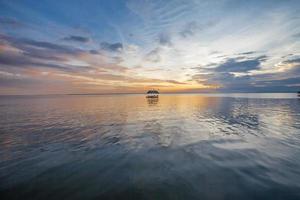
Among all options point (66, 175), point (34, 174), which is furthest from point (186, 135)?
point (34, 174)

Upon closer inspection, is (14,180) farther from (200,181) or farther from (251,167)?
(251,167)

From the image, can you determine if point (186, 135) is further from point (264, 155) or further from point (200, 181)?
point (200, 181)

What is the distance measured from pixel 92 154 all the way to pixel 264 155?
40.0 ft

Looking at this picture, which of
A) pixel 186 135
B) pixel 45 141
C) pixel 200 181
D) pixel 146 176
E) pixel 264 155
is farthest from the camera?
pixel 186 135

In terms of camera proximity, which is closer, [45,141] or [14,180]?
[14,180]

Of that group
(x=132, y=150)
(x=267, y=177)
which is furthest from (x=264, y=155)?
(x=132, y=150)

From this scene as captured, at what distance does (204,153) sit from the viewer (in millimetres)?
10758

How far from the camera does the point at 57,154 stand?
10.8m

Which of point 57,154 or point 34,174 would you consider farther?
point 57,154

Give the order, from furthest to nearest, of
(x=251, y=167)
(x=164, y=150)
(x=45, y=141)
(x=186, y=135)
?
(x=186, y=135) < (x=45, y=141) < (x=164, y=150) < (x=251, y=167)

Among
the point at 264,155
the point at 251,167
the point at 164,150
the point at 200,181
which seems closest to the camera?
the point at 200,181

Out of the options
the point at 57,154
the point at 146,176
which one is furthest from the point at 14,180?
the point at 146,176

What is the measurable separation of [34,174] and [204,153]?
10.7 meters

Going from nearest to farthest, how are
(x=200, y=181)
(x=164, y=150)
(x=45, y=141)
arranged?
(x=200, y=181) → (x=164, y=150) → (x=45, y=141)
